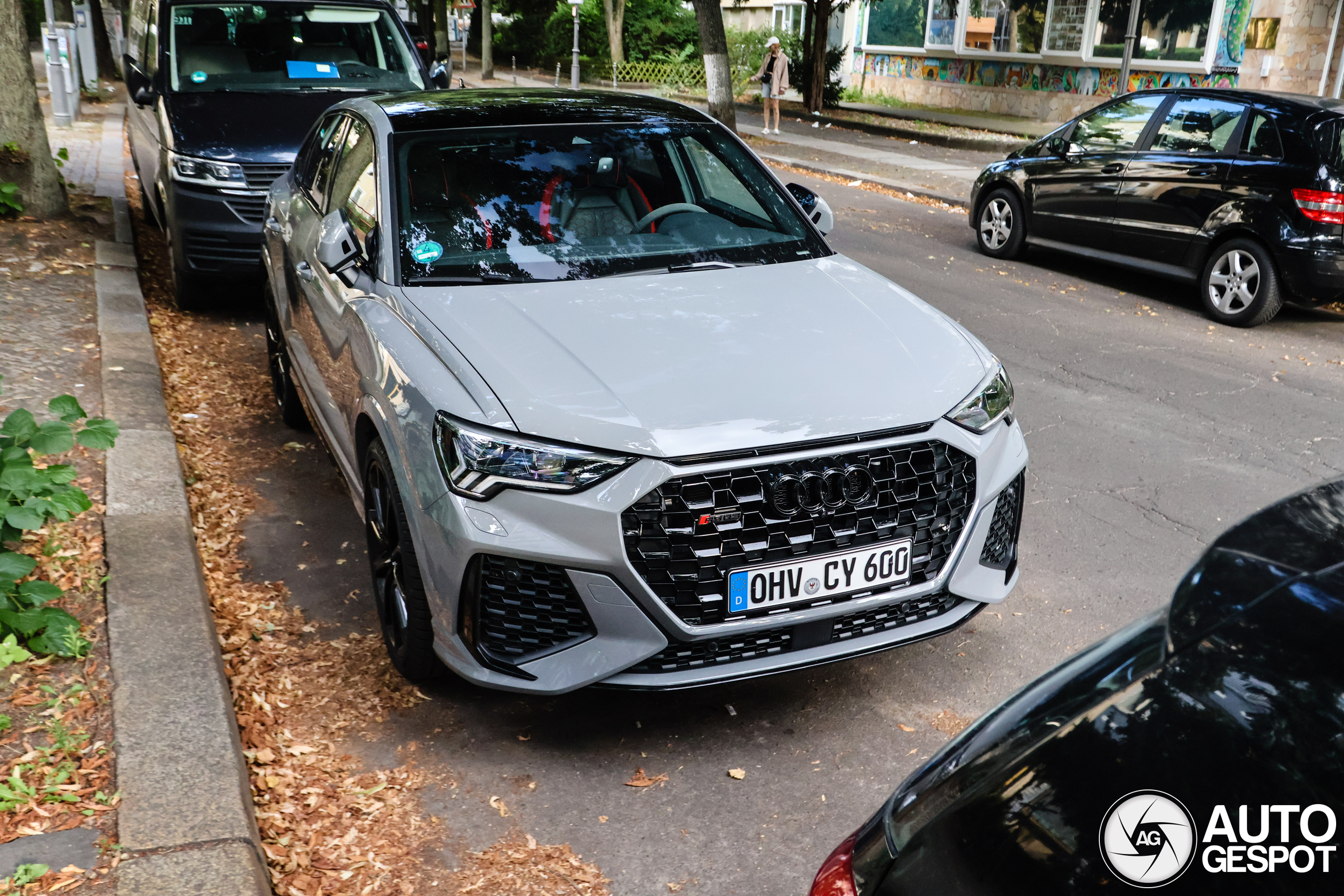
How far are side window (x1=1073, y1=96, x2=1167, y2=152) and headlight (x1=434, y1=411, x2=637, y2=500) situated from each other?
28.1 ft

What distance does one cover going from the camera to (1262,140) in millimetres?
9008

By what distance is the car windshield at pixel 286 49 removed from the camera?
28.0 feet

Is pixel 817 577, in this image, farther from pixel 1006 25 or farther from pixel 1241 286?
pixel 1006 25

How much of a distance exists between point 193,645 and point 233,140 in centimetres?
509

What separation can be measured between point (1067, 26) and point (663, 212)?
2576cm

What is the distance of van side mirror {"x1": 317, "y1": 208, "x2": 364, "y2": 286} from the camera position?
427 cm

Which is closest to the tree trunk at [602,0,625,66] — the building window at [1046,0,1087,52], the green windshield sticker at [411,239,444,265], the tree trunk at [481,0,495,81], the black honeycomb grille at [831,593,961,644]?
the tree trunk at [481,0,495,81]

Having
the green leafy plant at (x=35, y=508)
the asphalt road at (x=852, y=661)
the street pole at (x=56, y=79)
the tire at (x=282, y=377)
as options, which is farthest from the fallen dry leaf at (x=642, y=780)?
the street pole at (x=56, y=79)

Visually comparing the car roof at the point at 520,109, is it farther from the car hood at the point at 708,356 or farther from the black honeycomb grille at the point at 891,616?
the black honeycomb grille at the point at 891,616

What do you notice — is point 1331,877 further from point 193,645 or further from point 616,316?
point 193,645

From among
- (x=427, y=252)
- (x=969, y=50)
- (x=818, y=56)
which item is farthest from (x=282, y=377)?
(x=969, y=50)

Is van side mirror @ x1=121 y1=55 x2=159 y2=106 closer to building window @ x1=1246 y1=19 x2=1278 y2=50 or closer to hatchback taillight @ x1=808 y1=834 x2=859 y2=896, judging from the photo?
hatchback taillight @ x1=808 y1=834 x2=859 y2=896

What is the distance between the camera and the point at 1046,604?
177 inches

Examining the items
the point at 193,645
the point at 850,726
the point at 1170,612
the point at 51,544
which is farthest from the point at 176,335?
the point at 1170,612
